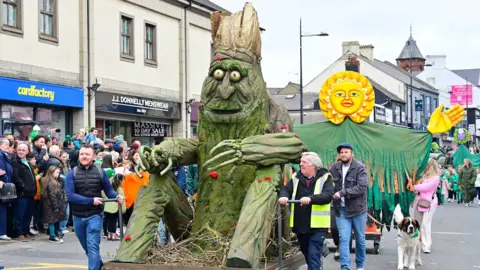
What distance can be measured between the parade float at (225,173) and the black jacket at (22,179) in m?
5.94

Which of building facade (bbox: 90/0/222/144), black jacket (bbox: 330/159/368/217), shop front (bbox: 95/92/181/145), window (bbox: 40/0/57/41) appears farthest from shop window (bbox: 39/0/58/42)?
black jacket (bbox: 330/159/368/217)

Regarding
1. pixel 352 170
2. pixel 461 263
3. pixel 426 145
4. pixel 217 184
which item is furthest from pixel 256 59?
pixel 461 263

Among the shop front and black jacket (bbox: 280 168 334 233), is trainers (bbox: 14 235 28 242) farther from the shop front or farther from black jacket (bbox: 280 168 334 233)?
the shop front

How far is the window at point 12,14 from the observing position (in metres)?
19.7

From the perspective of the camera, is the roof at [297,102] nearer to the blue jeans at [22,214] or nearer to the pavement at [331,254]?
the pavement at [331,254]

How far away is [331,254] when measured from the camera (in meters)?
12.6

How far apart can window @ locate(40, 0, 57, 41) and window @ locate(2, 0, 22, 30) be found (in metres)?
0.99

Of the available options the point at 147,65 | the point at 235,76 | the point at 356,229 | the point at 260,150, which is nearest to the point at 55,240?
the point at 356,229

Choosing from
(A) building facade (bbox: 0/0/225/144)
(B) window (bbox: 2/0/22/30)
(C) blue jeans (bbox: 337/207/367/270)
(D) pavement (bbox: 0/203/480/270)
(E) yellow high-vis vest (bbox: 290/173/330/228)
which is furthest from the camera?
(A) building facade (bbox: 0/0/225/144)

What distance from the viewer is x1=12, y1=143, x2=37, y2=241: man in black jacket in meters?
13.1

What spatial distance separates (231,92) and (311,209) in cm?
159

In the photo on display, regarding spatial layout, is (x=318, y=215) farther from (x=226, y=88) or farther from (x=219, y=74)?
(x=219, y=74)

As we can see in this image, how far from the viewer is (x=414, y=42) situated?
88.4 meters

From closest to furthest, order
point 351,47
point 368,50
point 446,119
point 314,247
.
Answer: point 314,247 → point 446,119 → point 351,47 → point 368,50
